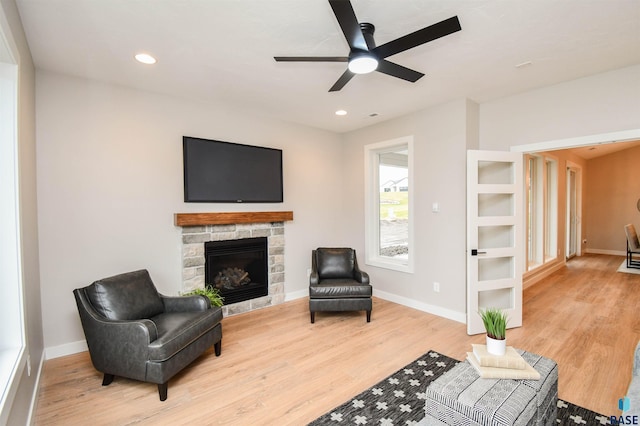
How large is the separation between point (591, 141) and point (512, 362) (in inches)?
105

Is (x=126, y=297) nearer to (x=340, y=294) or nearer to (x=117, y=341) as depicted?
(x=117, y=341)

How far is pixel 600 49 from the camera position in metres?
2.58

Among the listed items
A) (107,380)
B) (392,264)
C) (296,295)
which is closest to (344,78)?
(392,264)

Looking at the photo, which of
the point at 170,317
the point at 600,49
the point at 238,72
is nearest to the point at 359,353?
the point at 170,317

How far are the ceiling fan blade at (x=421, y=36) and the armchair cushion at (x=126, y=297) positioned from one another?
288 centimetres

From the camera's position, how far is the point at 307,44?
2441 millimetres

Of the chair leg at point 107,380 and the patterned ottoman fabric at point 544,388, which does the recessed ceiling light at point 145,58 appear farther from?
the patterned ottoman fabric at point 544,388

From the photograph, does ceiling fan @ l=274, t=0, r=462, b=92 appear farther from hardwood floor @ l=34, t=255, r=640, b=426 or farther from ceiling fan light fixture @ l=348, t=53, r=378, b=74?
hardwood floor @ l=34, t=255, r=640, b=426

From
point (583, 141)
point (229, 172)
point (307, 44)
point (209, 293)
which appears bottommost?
point (209, 293)

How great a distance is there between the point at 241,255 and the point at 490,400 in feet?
11.1

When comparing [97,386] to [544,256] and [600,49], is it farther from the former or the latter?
[544,256]

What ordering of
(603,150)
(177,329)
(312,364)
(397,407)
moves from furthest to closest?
1. (603,150)
2. (312,364)
3. (177,329)
4. (397,407)

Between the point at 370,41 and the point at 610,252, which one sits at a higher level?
the point at 370,41

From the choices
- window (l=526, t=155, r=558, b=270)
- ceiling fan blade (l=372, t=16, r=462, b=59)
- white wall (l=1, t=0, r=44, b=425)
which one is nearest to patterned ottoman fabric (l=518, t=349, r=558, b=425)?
ceiling fan blade (l=372, t=16, r=462, b=59)
